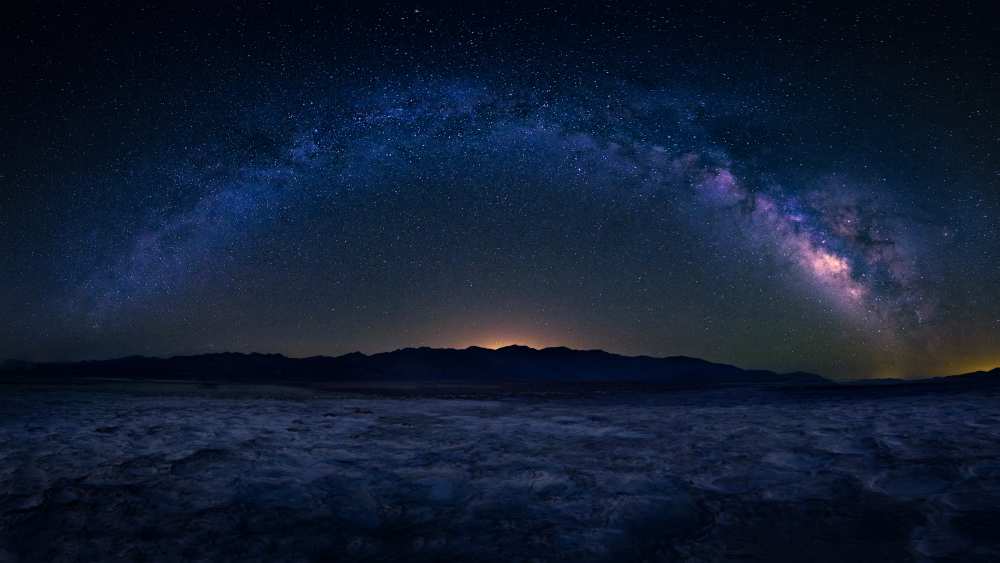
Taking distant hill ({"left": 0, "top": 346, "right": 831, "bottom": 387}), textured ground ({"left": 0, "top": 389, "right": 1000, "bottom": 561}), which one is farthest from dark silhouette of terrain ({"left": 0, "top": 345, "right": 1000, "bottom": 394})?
textured ground ({"left": 0, "top": 389, "right": 1000, "bottom": 561})

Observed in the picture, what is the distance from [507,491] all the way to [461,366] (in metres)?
99.2

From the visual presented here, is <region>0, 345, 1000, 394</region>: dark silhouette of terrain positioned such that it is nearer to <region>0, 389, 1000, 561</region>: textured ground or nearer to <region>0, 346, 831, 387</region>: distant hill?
<region>0, 346, 831, 387</region>: distant hill

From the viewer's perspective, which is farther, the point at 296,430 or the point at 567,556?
the point at 296,430

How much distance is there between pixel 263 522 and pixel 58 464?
301 centimetres

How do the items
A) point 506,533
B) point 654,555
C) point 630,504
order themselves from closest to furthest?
A: point 654,555 < point 506,533 < point 630,504

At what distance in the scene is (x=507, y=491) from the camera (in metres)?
4.45

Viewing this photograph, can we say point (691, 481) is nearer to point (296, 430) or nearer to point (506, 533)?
point (506, 533)

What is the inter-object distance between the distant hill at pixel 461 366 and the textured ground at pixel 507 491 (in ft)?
209

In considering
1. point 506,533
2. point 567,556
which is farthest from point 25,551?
point 567,556

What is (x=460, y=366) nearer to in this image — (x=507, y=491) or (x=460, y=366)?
(x=460, y=366)

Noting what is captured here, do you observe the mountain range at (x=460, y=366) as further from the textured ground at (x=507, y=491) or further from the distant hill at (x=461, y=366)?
the textured ground at (x=507, y=491)

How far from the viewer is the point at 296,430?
726 cm

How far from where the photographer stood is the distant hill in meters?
77.4

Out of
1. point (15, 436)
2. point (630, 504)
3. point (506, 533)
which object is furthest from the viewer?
point (15, 436)
